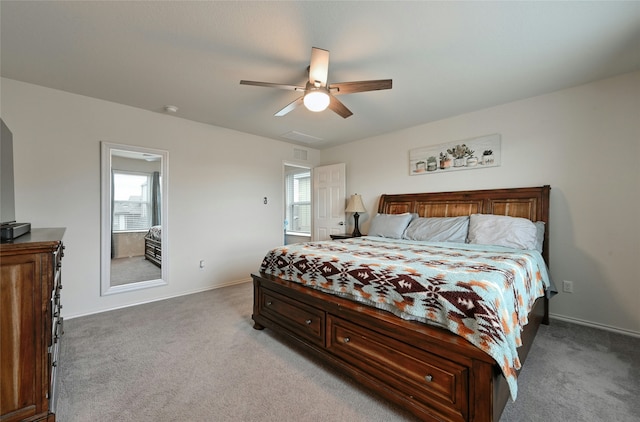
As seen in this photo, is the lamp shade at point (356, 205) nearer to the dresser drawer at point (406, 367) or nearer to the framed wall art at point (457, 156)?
the framed wall art at point (457, 156)

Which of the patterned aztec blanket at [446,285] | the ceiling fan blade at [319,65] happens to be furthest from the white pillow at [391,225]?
the ceiling fan blade at [319,65]

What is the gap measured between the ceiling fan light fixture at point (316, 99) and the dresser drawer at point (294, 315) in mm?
1700

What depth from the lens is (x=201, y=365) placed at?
203 centimetres

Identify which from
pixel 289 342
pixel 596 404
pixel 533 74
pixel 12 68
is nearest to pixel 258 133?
pixel 12 68

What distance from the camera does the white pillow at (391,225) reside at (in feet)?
11.8

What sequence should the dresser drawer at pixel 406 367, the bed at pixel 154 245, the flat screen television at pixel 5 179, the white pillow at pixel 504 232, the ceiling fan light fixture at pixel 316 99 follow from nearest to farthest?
the dresser drawer at pixel 406 367 < the flat screen television at pixel 5 179 < the ceiling fan light fixture at pixel 316 99 < the white pillow at pixel 504 232 < the bed at pixel 154 245

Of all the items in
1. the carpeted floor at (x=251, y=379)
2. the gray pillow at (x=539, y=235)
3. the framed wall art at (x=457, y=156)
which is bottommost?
the carpeted floor at (x=251, y=379)

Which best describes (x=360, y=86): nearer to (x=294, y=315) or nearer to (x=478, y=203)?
(x=294, y=315)

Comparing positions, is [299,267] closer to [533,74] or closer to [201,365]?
[201,365]

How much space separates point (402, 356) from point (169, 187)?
11.6ft

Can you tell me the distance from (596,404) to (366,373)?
1.40 m

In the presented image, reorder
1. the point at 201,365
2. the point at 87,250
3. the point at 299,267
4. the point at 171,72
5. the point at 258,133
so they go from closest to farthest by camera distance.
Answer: the point at 201,365 < the point at 299,267 < the point at 171,72 < the point at 87,250 < the point at 258,133

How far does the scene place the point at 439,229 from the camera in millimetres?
3268

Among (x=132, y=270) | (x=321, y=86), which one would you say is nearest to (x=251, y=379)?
(x=321, y=86)
